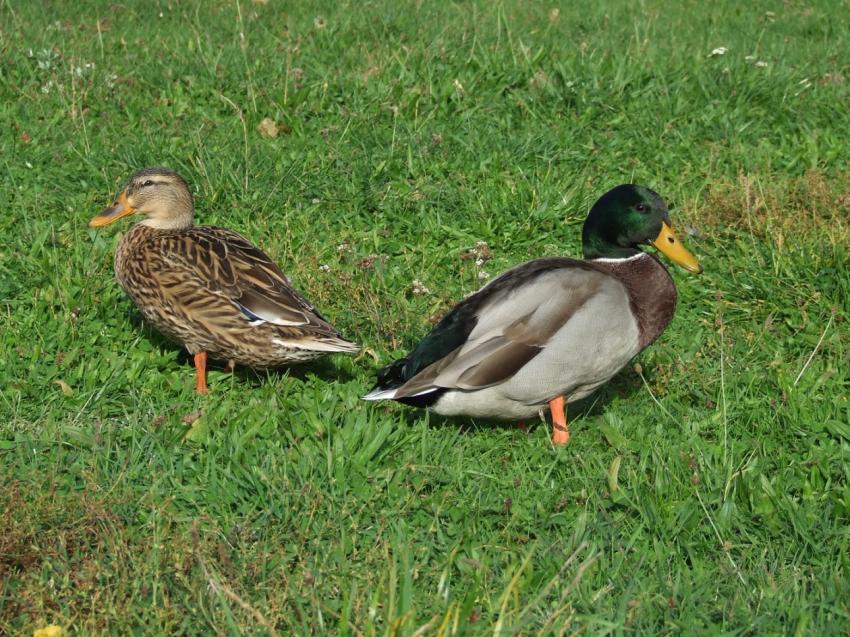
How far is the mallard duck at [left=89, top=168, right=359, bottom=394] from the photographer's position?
4477mm

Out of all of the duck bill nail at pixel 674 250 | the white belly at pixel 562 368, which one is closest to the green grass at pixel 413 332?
Result: the white belly at pixel 562 368

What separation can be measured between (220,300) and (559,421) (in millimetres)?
1439

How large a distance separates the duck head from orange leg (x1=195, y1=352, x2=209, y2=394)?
76cm

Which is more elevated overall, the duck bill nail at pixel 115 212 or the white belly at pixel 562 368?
the duck bill nail at pixel 115 212

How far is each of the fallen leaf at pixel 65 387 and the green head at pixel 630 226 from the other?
2.13 meters

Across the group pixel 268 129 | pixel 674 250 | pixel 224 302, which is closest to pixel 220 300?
pixel 224 302

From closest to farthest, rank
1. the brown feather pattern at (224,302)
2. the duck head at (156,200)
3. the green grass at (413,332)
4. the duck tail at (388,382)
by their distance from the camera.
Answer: the green grass at (413,332) → the duck tail at (388,382) → the brown feather pattern at (224,302) → the duck head at (156,200)

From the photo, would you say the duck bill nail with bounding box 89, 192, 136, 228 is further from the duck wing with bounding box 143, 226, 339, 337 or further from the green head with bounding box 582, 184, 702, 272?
the green head with bounding box 582, 184, 702, 272

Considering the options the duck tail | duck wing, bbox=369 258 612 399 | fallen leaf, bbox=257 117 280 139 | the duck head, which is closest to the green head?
duck wing, bbox=369 258 612 399

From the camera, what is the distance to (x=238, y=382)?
15.5ft

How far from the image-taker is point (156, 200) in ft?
16.6

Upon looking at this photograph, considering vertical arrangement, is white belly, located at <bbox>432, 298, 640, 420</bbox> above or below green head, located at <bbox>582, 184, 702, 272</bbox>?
below

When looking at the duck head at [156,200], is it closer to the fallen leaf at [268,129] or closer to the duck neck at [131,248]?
the duck neck at [131,248]

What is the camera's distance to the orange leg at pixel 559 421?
4246 mm
